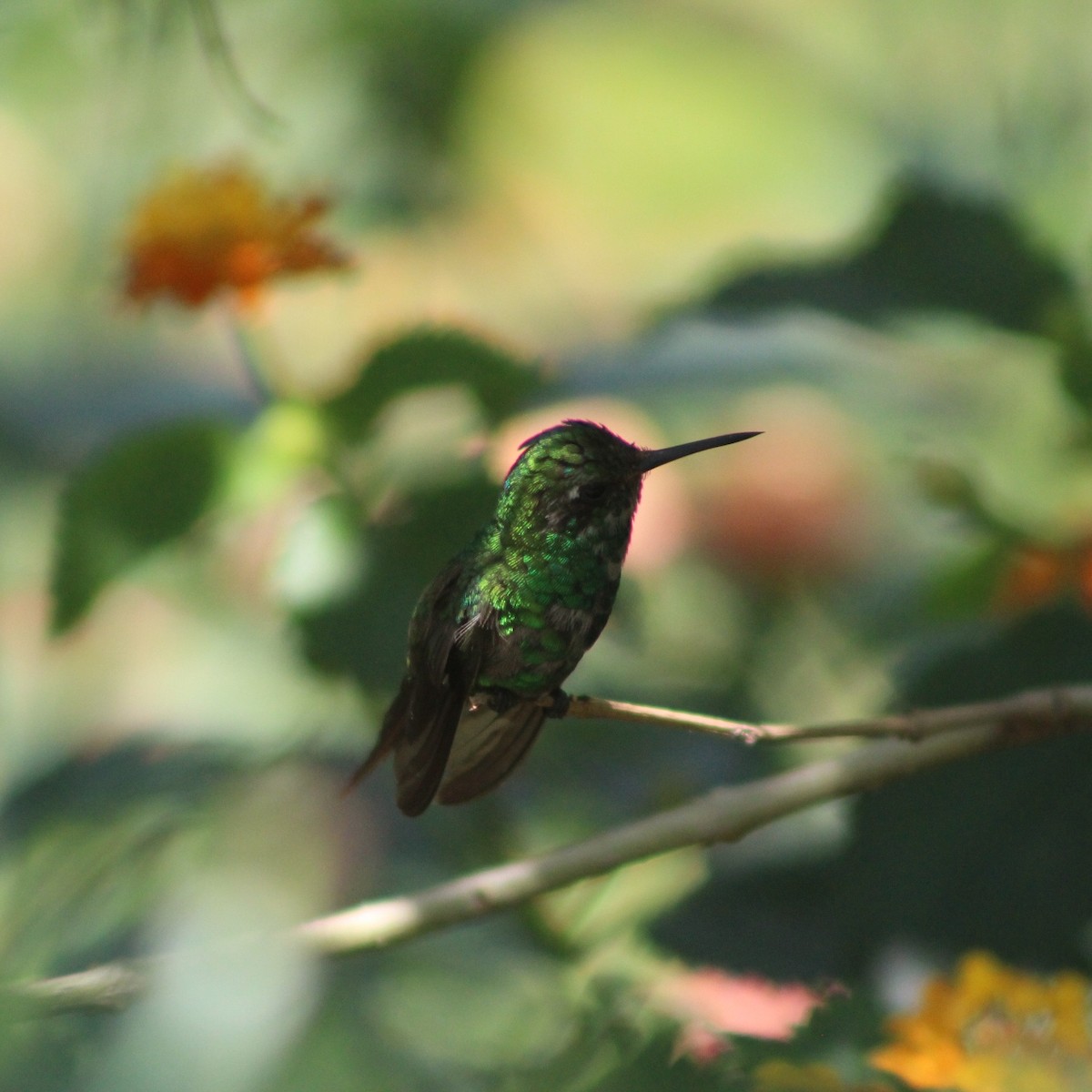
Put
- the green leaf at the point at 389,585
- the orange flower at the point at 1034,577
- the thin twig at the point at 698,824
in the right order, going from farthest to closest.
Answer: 1. the orange flower at the point at 1034,577
2. the green leaf at the point at 389,585
3. the thin twig at the point at 698,824

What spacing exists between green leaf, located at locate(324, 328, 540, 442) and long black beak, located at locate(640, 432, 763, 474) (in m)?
0.33

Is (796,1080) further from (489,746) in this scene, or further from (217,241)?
(217,241)

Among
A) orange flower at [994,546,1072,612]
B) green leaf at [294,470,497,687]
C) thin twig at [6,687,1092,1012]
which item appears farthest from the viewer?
orange flower at [994,546,1072,612]

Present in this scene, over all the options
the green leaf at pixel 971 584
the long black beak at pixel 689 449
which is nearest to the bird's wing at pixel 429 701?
the long black beak at pixel 689 449

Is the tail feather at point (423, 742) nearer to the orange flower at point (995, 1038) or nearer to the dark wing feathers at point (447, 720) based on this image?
the dark wing feathers at point (447, 720)

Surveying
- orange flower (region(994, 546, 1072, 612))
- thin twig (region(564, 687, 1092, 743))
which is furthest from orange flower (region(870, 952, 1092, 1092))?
orange flower (region(994, 546, 1072, 612))

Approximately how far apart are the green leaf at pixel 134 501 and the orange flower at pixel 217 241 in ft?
0.37

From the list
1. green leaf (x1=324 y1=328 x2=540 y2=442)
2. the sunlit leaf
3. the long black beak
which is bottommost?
the sunlit leaf

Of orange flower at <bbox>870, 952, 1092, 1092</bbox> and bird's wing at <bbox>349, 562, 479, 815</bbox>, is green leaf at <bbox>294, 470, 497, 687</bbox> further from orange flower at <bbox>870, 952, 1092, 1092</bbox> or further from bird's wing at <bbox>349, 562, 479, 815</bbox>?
orange flower at <bbox>870, 952, 1092, 1092</bbox>

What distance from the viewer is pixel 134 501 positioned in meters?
0.91

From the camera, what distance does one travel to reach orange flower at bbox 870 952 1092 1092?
26.5 inches

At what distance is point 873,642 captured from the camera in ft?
4.10

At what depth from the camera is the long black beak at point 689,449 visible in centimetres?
54

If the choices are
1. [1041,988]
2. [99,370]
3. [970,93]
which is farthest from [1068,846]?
[99,370]
